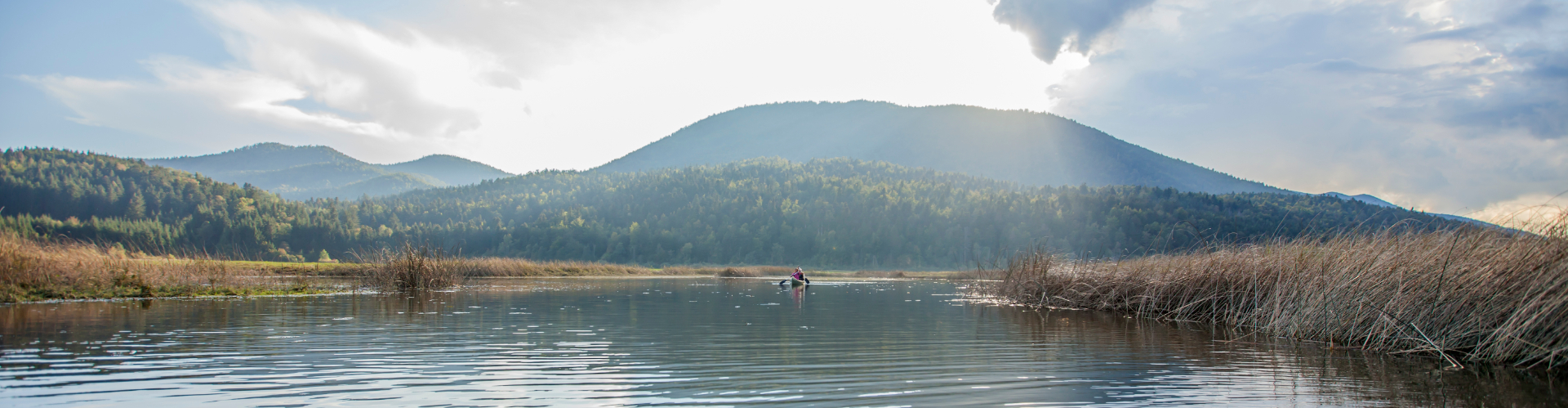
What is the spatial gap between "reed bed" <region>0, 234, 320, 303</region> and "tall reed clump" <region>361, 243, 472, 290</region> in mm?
2962

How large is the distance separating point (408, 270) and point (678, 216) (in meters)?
130

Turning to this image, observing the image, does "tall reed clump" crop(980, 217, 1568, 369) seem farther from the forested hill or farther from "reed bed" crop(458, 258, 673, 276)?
the forested hill

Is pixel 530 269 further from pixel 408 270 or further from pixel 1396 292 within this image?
pixel 1396 292

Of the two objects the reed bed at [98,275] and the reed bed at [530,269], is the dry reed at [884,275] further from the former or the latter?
the reed bed at [98,275]

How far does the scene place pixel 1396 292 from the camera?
11805 millimetres

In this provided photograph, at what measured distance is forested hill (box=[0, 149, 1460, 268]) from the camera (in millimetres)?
121500

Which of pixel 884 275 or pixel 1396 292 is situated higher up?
pixel 1396 292

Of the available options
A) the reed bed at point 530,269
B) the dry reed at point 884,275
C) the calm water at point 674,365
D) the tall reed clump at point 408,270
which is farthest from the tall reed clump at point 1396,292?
the dry reed at point 884,275

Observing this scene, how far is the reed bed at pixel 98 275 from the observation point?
20078 millimetres

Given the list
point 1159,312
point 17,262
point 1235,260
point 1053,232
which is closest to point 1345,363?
point 1235,260

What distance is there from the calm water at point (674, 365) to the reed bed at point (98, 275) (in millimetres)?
2932

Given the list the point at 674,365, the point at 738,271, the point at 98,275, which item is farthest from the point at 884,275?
the point at 674,365

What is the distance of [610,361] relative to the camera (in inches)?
426

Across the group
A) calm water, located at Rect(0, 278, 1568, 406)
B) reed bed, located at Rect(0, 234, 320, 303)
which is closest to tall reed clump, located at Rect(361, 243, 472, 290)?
reed bed, located at Rect(0, 234, 320, 303)
